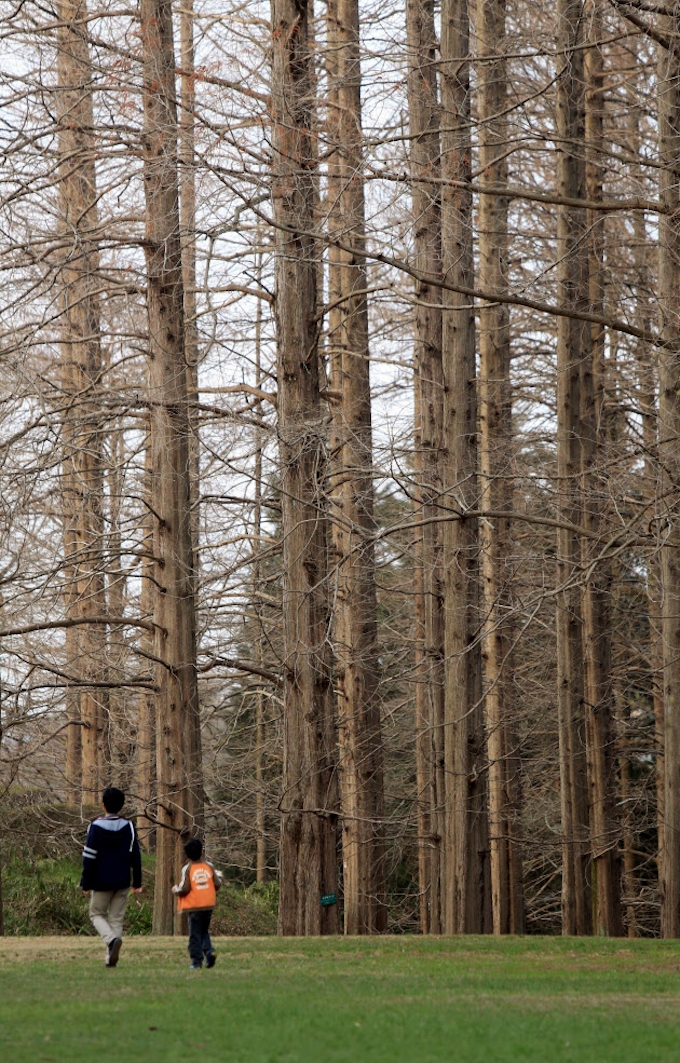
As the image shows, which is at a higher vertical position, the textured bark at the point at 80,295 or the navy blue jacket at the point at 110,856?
the textured bark at the point at 80,295

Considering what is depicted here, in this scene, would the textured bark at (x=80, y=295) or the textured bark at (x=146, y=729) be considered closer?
the textured bark at (x=80, y=295)

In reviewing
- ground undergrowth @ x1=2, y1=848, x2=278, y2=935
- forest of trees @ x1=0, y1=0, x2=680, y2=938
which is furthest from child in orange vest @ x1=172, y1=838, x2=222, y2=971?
ground undergrowth @ x1=2, y1=848, x2=278, y2=935

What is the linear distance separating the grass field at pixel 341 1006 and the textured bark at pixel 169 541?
435 cm

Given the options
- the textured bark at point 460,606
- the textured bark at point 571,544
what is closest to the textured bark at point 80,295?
the textured bark at point 460,606

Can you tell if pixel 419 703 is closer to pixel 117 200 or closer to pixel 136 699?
pixel 136 699

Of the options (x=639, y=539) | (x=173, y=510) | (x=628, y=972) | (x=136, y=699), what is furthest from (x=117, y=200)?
(x=136, y=699)

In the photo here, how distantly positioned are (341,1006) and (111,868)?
9.86 feet

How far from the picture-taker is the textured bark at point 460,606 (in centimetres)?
1606

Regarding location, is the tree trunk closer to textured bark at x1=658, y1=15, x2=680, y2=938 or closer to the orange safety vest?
textured bark at x1=658, y1=15, x2=680, y2=938

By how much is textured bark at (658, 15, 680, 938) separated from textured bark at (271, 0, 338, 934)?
3.73 metres

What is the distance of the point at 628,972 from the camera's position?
36.2ft

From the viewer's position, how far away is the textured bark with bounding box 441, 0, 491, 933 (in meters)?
16.1

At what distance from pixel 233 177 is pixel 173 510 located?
4836 mm

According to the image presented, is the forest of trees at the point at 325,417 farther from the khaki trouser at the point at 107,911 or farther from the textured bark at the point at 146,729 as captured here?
the khaki trouser at the point at 107,911
